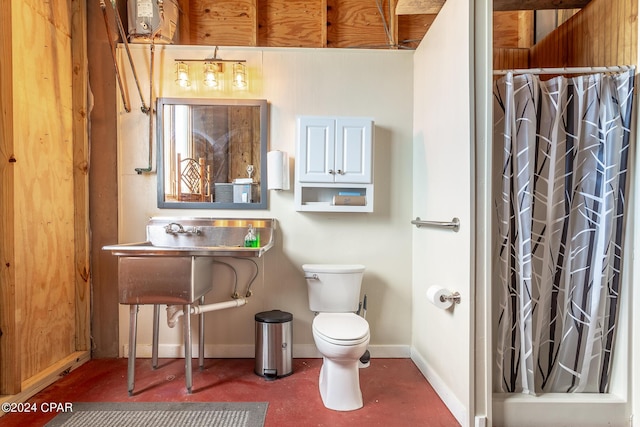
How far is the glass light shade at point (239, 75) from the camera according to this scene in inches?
90.0

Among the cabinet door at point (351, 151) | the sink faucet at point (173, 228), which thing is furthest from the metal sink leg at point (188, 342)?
the cabinet door at point (351, 151)

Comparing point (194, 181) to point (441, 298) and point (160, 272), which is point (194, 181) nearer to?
point (160, 272)

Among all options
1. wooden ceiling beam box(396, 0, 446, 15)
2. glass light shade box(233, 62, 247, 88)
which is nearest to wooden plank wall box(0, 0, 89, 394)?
glass light shade box(233, 62, 247, 88)

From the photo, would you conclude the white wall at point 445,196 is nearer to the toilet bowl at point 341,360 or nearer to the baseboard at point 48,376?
the toilet bowl at point 341,360

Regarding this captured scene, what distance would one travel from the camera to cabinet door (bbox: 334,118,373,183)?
87.4 inches

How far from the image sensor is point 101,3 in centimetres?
212

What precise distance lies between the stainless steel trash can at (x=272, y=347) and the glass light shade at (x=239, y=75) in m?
1.57

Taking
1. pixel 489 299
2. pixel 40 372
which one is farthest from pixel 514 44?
pixel 40 372

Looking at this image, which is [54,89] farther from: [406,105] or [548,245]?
[548,245]

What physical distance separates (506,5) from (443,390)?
2395 mm

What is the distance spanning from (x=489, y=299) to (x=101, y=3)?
2.82 meters

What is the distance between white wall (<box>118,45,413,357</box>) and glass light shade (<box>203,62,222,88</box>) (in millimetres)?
95

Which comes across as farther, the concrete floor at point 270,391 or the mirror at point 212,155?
the mirror at point 212,155

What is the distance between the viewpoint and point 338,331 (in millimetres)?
1749
